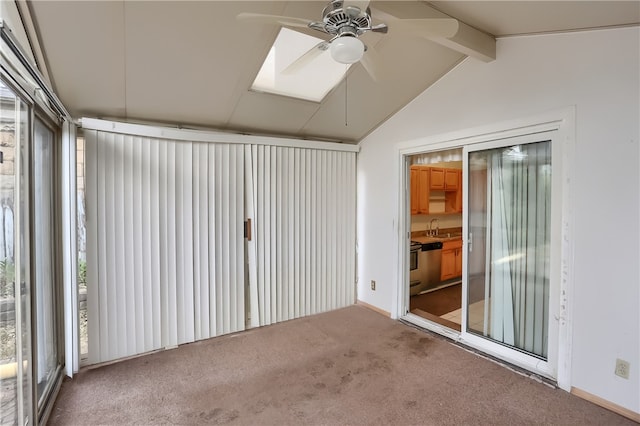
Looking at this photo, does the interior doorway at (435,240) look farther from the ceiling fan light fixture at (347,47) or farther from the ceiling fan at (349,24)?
the ceiling fan light fixture at (347,47)

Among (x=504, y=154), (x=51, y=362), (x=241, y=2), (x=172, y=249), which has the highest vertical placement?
(x=241, y=2)

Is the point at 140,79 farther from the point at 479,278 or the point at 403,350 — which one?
the point at 479,278

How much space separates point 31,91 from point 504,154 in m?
3.48

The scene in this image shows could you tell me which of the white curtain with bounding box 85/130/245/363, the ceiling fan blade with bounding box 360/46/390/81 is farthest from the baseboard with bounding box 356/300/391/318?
the ceiling fan blade with bounding box 360/46/390/81

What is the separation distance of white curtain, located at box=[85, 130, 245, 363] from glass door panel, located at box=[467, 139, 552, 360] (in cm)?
242

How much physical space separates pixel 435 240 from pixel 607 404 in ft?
10.00

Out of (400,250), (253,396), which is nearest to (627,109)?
(400,250)

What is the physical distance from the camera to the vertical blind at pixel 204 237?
287cm

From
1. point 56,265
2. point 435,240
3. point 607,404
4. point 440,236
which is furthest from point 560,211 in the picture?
point 56,265

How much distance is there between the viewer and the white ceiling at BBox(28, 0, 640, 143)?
2.00 metres

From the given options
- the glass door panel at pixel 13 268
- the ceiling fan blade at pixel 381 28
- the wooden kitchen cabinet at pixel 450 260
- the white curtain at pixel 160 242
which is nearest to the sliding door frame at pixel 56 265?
the white curtain at pixel 160 242

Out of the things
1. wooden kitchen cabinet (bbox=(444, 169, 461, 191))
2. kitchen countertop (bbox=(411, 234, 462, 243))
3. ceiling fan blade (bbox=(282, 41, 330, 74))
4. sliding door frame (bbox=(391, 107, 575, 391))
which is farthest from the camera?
wooden kitchen cabinet (bbox=(444, 169, 461, 191))

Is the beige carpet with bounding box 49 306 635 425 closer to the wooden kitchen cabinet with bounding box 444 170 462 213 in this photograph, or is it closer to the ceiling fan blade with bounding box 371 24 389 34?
the ceiling fan blade with bounding box 371 24 389 34

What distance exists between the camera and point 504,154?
9.57 feet
